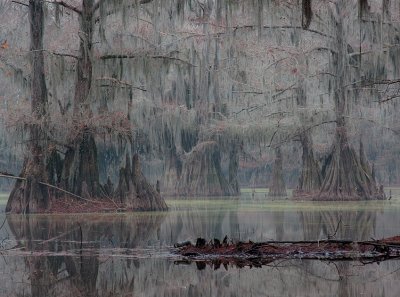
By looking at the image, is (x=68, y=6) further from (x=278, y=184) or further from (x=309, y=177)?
(x=278, y=184)

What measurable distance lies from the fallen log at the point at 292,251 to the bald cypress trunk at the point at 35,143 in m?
9.29

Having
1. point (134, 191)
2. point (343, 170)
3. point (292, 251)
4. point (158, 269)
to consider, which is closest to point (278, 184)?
point (343, 170)

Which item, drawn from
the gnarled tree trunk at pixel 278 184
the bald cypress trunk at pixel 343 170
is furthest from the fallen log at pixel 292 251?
the gnarled tree trunk at pixel 278 184

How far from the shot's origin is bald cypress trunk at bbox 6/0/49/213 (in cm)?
1659

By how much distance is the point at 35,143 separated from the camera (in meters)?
17.4

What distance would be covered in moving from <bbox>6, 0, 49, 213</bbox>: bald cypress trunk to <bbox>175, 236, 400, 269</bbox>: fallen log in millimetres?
9293

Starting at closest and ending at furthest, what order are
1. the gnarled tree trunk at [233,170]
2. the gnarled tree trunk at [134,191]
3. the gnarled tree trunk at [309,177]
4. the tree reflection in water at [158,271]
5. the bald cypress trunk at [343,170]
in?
the tree reflection in water at [158,271], the gnarled tree trunk at [134,191], the bald cypress trunk at [343,170], the gnarled tree trunk at [309,177], the gnarled tree trunk at [233,170]

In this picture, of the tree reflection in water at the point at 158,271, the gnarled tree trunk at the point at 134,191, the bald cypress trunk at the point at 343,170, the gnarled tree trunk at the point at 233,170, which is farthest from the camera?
the gnarled tree trunk at the point at 233,170

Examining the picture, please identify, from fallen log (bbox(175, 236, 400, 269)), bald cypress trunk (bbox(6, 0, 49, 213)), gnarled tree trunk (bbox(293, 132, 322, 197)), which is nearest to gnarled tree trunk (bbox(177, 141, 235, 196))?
gnarled tree trunk (bbox(293, 132, 322, 197))

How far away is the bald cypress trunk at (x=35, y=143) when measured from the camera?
16.6 meters

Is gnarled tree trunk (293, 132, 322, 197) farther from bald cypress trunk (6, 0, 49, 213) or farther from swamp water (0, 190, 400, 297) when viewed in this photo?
swamp water (0, 190, 400, 297)

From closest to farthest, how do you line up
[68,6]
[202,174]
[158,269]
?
1. [158,269]
2. [68,6]
3. [202,174]

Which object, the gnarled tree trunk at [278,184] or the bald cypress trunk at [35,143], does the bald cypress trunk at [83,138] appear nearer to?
the bald cypress trunk at [35,143]

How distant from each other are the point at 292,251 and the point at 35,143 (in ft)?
35.2
